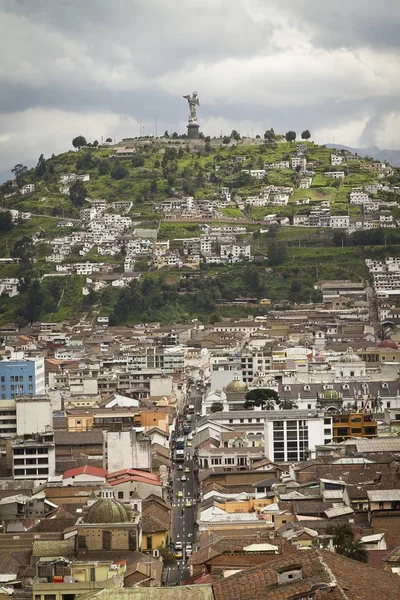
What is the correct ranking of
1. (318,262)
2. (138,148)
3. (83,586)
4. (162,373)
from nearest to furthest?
(83,586), (162,373), (318,262), (138,148)

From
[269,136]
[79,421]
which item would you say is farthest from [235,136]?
[79,421]

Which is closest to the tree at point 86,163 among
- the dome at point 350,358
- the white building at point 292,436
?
the dome at point 350,358

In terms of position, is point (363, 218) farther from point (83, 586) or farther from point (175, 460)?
point (83, 586)

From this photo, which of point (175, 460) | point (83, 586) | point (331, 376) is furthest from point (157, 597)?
point (331, 376)

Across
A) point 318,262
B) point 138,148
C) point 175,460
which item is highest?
point 138,148

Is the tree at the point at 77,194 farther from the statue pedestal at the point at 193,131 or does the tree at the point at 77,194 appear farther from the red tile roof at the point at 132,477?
the red tile roof at the point at 132,477

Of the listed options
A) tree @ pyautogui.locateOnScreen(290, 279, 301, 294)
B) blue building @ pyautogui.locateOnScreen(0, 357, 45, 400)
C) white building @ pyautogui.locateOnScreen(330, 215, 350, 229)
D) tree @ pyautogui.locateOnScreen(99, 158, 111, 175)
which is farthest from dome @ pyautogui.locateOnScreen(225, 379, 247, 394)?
tree @ pyautogui.locateOnScreen(99, 158, 111, 175)
